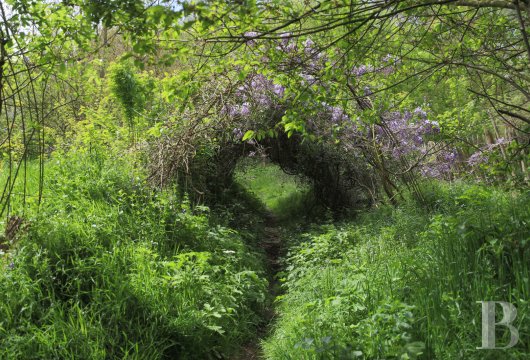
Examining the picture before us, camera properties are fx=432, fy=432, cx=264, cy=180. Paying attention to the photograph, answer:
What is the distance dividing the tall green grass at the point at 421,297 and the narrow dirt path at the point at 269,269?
10.2 inches

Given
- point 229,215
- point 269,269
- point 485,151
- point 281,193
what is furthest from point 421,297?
point 281,193

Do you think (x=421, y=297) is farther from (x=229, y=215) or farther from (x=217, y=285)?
(x=229, y=215)

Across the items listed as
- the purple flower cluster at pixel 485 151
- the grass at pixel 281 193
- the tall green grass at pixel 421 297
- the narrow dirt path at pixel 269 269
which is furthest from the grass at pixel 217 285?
the grass at pixel 281 193

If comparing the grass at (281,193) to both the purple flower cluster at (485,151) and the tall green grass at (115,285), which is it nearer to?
the purple flower cluster at (485,151)

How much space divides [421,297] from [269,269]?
13.8ft

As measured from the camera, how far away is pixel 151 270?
4.59m

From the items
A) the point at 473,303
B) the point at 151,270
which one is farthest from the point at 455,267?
the point at 151,270

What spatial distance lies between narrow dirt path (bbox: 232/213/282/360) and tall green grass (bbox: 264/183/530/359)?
26 cm

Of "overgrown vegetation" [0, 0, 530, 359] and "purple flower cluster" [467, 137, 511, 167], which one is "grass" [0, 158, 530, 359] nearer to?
"overgrown vegetation" [0, 0, 530, 359]

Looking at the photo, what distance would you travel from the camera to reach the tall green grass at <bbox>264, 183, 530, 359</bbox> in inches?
113

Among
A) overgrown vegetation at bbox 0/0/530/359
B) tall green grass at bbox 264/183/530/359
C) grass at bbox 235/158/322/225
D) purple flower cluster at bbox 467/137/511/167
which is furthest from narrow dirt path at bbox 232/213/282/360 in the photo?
purple flower cluster at bbox 467/137/511/167

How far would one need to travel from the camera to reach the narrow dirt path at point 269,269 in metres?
4.59

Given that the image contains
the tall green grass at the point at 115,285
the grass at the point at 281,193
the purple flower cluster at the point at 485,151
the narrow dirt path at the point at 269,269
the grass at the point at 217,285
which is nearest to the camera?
the grass at the point at 217,285

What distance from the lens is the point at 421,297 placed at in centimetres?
326
